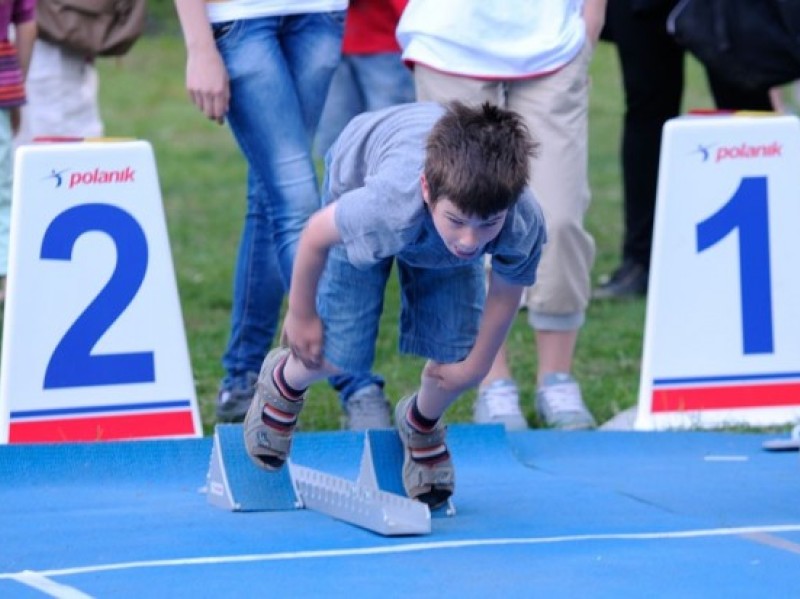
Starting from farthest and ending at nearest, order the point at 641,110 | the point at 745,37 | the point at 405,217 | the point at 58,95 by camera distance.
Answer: the point at 58,95, the point at 641,110, the point at 745,37, the point at 405,217

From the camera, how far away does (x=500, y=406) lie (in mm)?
5484

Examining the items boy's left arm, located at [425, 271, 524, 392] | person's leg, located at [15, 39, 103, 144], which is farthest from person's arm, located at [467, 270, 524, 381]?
person's leg, located at [15, 39, 103, 144]

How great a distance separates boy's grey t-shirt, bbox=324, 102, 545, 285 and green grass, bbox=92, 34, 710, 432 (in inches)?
39.9

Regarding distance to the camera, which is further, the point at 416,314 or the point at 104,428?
the point at 104,428

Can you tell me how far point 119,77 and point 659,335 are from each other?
11406 mm

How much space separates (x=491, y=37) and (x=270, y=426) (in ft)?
4.78

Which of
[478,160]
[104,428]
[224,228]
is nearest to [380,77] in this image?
[104,428]

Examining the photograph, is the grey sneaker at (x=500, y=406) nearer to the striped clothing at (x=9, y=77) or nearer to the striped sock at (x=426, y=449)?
the striped sock at (x=426, y=449)

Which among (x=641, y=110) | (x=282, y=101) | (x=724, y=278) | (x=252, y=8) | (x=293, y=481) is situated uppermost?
(x=252, y=8)

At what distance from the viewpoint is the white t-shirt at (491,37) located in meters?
5.29

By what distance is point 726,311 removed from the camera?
555 centimetres

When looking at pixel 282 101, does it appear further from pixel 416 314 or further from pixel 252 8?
pixel 416 314

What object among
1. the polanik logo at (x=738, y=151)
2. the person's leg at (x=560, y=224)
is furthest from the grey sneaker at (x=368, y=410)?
the polanik logo at (x=738, y=151)

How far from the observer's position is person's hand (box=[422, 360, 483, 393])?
4250 millimetres
